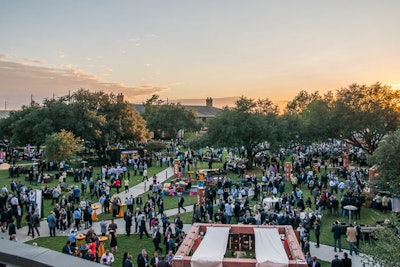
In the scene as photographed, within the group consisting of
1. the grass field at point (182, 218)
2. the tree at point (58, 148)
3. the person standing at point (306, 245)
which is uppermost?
the tree at point (58, 148)

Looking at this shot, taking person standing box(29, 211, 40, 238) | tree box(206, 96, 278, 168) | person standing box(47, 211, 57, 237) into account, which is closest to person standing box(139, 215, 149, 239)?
person standing box(47, 211, 57, 237)

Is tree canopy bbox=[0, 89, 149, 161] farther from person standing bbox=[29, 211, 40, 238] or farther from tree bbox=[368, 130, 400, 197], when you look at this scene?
tree bbox=[368, 130, 400, 197]

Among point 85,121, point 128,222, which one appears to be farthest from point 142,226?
point 85,121

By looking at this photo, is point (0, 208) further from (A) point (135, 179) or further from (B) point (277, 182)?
(B) point (277, 182)

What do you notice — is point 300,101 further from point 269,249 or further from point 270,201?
point 269,249

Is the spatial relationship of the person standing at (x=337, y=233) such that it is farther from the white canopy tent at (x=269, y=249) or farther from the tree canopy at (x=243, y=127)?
the tree canopy at (x=243, y=127)

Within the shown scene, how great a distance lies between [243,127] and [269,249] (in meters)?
27.7

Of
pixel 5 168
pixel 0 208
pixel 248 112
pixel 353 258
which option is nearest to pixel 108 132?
pixel 5 168

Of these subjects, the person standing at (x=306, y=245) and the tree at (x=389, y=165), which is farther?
the tree at (x=389, y=165)

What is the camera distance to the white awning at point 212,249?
1046 cm

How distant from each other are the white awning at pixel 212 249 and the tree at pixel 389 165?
12614 mm

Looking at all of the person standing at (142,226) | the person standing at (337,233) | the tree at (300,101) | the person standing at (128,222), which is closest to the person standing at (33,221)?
the person standing at (128,222)

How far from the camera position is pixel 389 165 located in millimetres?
21828

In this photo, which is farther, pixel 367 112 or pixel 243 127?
pixel 367 112
